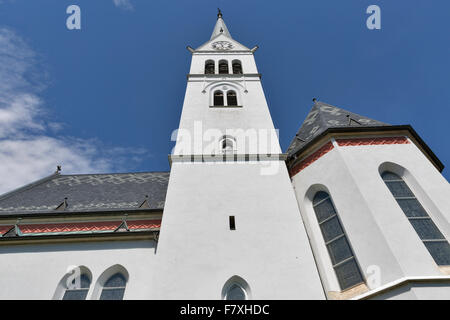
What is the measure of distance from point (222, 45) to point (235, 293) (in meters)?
21.7

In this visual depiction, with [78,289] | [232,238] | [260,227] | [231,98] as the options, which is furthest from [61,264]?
[231,98]

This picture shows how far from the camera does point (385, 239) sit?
7.10 m

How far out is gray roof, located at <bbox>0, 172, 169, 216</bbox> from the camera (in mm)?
13430

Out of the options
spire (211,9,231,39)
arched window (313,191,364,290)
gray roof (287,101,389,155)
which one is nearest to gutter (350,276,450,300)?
arched window (313,191,364,290)

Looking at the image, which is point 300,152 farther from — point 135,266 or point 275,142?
point 135,266

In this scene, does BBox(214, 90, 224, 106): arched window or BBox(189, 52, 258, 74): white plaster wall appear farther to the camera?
BBox(189, 52, 258, 74): white plaster wall

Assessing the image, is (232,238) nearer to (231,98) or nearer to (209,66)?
(231,98)

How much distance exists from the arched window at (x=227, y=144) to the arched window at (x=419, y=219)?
5.75 metres

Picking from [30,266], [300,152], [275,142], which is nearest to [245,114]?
[275,142]

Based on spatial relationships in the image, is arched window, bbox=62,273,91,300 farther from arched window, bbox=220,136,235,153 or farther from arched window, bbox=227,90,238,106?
arched window, bbox=227,90,238,106

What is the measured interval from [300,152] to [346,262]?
442 cm

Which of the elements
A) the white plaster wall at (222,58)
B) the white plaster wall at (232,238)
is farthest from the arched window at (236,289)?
the white plaster wall at (222,58)

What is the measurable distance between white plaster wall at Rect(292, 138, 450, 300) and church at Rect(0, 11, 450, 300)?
31mm

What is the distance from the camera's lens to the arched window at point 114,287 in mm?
8703
